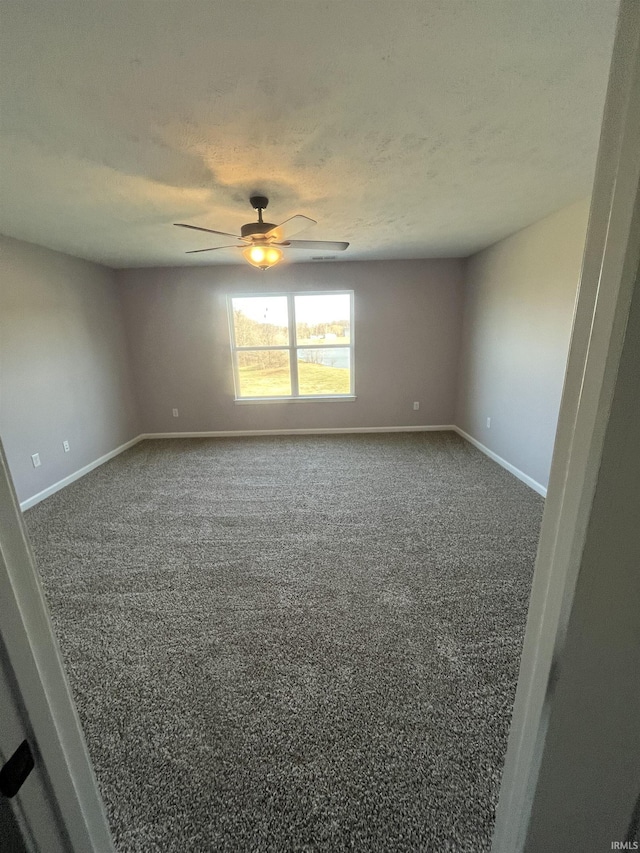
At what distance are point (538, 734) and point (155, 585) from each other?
206 cm

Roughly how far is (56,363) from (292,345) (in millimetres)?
2738

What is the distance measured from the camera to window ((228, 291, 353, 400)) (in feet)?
15.1

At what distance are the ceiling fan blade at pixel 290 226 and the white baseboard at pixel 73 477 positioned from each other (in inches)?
109

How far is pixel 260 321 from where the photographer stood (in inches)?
184

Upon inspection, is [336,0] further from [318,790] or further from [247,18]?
[318,790]

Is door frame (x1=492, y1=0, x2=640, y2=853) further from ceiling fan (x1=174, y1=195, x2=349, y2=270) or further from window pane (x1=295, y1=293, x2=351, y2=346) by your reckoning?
window pane (x1=295, y1=293, x2=351, y2=346)

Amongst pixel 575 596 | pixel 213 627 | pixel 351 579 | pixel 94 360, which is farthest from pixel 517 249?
pixel 94 360

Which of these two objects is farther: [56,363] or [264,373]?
[264,373]

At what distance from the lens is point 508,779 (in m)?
0.69

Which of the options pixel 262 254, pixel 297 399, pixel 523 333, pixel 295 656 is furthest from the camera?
pixel 297 399

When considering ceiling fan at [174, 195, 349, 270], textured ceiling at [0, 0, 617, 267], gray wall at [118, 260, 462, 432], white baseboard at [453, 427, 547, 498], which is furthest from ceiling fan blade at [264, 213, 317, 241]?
white baseboard at [453, 427, 547, 498]

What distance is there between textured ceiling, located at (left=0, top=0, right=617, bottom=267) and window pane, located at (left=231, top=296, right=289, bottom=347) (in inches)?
83.7

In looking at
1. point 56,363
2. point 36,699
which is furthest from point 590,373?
point 56,363

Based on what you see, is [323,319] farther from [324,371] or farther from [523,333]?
[523,333]
